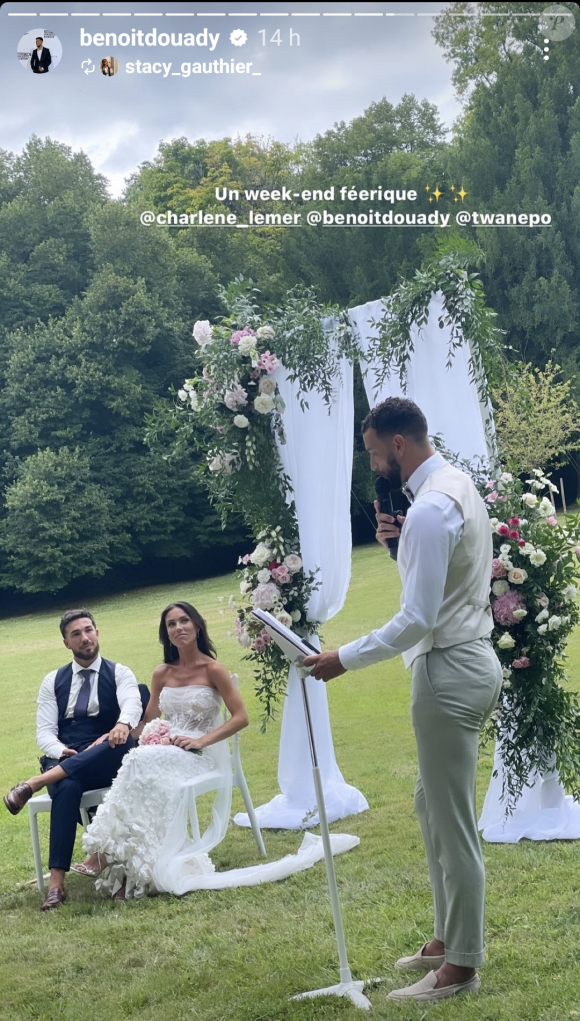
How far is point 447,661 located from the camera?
252cm

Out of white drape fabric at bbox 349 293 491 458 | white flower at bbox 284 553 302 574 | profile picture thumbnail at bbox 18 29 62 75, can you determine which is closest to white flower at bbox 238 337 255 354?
white drape fabric at bbox 349 293 491 458

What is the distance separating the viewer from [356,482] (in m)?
18.2

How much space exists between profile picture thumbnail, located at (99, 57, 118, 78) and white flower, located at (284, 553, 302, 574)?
2.68 metres

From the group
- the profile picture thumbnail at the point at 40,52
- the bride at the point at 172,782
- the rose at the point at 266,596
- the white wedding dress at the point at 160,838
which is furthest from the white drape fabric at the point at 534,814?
the profile picture thumbnail at the point at 40,52

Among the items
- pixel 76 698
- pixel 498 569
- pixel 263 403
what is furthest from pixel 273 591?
pixel 498 569

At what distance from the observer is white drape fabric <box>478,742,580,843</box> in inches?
167

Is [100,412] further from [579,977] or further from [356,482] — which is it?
[579,977]

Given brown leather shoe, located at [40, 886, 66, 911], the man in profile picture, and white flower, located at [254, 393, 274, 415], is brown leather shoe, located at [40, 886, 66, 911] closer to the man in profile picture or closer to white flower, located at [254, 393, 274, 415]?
white flower, located at [254, 393, 274, 415]

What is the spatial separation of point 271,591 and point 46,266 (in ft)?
56.2

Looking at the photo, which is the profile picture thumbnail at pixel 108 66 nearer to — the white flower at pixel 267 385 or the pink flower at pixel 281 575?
the white flower at pixel 267 385

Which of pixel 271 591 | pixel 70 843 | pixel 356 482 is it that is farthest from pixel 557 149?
pixel 70 843

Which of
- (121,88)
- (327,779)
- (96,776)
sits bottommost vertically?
(327,779)

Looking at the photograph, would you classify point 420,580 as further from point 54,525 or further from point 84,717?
point 54,525

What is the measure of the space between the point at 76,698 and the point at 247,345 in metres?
1.92
